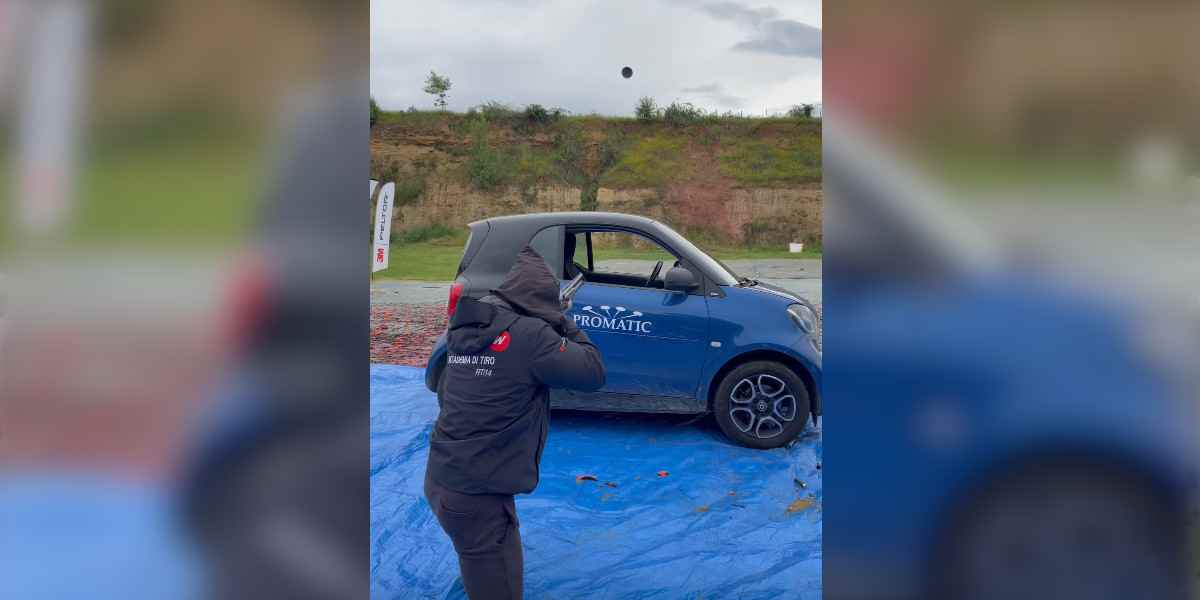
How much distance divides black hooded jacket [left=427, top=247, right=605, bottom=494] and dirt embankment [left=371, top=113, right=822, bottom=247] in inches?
1067

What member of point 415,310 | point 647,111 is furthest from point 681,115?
point 415,310

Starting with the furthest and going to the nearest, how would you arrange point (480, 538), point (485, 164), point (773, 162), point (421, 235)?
point (773, 162), point (485, 164), point (421, 235), point (480, 538)

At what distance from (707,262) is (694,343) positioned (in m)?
0.63

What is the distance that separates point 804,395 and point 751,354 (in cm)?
43

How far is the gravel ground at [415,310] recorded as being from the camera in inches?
348

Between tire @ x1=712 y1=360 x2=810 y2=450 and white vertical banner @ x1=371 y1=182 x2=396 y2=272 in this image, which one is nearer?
tire @ x1=712 y1=360 x2=810 y2=450

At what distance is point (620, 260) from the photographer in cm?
614

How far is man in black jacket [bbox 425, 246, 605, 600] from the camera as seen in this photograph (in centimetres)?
270

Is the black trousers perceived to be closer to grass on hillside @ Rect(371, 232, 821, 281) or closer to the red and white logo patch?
the red and white logo patch
